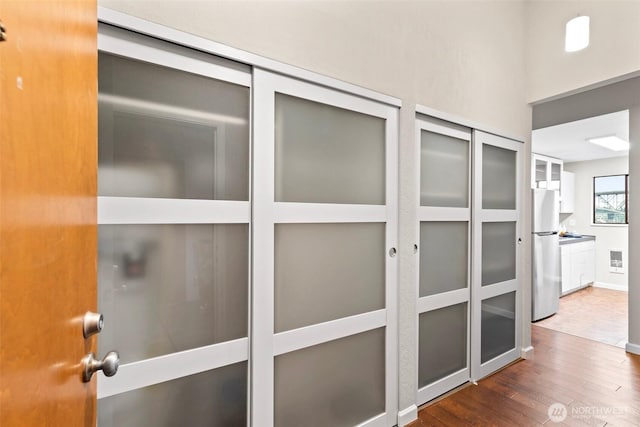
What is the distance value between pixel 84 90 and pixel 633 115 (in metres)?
4.25

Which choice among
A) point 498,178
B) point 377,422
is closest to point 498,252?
point 498,178

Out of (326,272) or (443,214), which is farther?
(443,214)

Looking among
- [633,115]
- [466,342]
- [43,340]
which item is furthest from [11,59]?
[633,115]

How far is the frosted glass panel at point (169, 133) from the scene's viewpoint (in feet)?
3.56

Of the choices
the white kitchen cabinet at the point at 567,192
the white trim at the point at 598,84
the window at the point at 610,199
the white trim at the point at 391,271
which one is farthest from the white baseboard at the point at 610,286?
the white trim at the point at 391,271

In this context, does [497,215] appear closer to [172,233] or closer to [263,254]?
[263,254]

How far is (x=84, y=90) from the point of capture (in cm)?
70

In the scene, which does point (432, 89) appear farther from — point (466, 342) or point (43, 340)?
point (43, 340)

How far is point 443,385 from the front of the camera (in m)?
2.16

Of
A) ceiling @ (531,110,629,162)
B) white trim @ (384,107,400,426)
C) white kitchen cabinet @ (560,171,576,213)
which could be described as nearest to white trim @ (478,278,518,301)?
white trim @ (384,107,400,426)

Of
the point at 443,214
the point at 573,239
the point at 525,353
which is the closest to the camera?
the point at 443,214

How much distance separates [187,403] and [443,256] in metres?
1.78

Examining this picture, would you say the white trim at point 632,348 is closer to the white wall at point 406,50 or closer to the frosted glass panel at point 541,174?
the white wall at point 406,50

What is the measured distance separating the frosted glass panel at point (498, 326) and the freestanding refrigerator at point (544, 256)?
1.29 m
